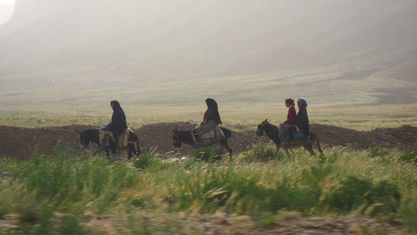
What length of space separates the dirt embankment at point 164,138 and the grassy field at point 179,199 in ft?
52.0

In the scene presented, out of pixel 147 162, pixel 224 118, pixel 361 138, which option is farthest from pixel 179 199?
pixel 224 118

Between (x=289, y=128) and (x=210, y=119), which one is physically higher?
(x=210, y=119)

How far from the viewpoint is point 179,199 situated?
245 inches

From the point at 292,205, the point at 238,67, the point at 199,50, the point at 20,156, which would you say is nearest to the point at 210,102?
the point at 20,156

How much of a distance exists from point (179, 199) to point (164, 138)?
2071 centimetres

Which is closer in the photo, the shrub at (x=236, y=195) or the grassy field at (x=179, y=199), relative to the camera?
the grassy field at (x=179, y=199)

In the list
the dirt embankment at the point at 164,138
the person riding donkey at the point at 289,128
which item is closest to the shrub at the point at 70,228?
the person riding donkey at the point at 289,128

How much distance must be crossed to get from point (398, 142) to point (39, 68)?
158888 millimetres

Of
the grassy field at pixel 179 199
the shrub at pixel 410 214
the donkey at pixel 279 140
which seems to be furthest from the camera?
the donkey at pixel 279 140

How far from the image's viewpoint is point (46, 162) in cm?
675

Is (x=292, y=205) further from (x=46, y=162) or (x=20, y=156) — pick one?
(x=20, y=156)

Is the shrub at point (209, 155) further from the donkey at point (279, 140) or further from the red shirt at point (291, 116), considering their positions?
the red shirt at point (291, 116)

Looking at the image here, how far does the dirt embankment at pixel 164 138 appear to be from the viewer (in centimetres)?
2394

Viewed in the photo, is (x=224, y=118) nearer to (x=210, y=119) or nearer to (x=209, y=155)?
(x=210, y=119)
